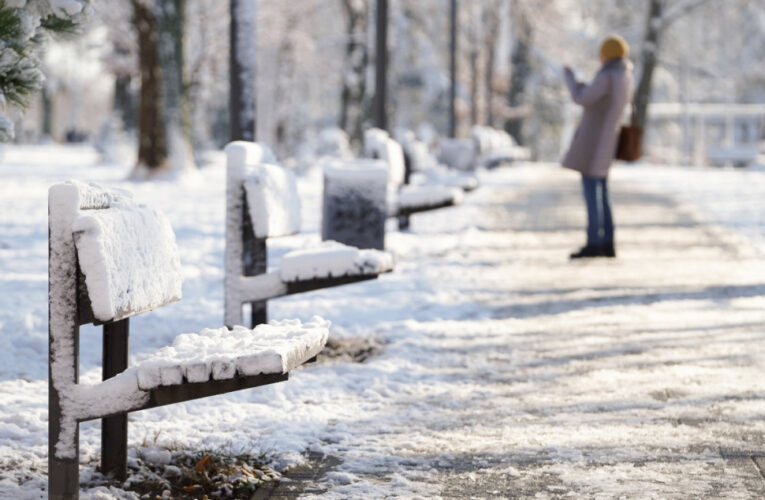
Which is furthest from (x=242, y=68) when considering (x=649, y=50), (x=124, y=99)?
(x=649, y=50)

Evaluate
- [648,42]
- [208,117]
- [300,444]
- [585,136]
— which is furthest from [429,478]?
[208,117]

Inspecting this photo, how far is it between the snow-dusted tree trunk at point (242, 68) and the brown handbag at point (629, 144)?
388cm

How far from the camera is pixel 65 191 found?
141 inches

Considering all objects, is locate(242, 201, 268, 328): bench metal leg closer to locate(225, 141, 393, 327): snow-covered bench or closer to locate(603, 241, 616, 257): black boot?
locate(225, 141, 393, 327): snow-covered bench

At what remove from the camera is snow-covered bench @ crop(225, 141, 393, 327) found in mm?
6078

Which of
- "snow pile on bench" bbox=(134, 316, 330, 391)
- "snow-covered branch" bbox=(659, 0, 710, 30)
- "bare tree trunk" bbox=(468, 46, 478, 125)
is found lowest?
"snow pile on bench" bbox=(134, 316, 330, 391)

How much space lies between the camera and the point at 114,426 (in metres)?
4.14

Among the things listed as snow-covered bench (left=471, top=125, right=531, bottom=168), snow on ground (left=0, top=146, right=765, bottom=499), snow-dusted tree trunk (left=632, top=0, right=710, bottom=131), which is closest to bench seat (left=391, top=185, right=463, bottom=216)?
snow on ground (left=0, top=146, right=765, bottom=499)

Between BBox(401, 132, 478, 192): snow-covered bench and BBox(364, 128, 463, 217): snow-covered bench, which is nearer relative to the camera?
BBox(364, 128, 463, 217): snow-covered bench

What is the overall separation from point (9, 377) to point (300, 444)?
6.03 ft

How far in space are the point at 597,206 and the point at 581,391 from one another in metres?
5.48

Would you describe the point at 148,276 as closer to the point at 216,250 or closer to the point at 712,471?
the point at 712,471

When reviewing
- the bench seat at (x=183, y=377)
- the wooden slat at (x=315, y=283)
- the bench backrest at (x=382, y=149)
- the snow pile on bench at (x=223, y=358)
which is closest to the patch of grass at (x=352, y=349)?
the wooden slat at (x=315, y=283)

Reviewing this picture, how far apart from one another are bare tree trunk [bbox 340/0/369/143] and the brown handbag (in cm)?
2320
